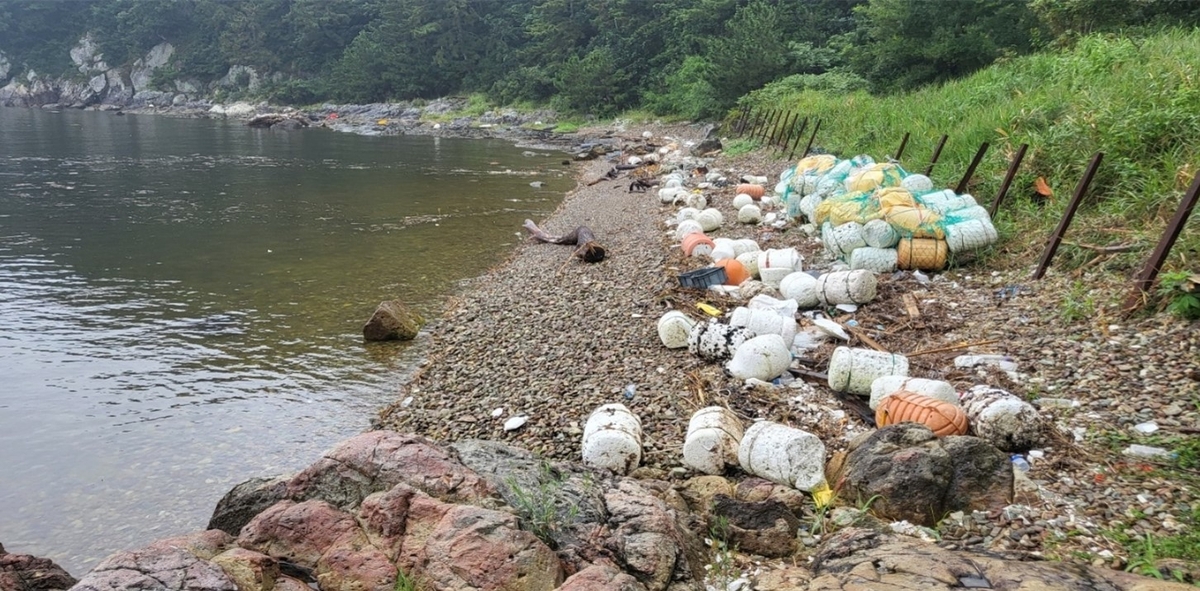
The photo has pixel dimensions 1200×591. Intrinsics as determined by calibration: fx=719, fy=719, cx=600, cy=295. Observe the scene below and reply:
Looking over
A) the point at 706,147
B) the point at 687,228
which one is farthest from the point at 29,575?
the point at 706,147

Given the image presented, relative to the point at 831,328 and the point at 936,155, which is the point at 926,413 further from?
the point at 936,155

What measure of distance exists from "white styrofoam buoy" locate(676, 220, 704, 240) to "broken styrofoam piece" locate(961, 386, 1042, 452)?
7891 millimetres

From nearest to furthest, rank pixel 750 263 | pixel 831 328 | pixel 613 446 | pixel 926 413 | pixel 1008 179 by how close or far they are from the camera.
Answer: pixel 926 413
pixel 613 446
pixel 831 328
pixel 1008 179
pixel 750 263

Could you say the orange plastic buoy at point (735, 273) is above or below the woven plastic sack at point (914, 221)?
below

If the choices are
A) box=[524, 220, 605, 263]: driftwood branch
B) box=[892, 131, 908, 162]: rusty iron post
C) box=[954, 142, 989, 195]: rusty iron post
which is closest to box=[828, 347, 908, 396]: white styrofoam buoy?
box=[954, 142, 989, 195]: rusty iron post

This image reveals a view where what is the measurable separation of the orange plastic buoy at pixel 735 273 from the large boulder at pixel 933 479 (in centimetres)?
496

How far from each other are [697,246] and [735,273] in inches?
75.6

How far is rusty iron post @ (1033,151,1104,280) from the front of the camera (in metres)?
7.32

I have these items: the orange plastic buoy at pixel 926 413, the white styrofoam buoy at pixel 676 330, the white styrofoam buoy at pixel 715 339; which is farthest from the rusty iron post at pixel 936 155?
the orange plastic buoy at pixel 926 413

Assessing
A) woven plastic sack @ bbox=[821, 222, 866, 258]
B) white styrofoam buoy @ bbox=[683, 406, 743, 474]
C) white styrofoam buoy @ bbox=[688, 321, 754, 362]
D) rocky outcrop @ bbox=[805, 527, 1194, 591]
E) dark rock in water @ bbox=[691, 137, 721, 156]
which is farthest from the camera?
dark rock in water @ bbox=[691, 137, 721, 156]

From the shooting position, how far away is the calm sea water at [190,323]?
6297mm

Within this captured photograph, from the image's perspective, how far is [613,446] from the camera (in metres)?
5.12

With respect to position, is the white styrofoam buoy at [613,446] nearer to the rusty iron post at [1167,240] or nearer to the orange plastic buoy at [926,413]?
the orange plastic buoy at [926,413]

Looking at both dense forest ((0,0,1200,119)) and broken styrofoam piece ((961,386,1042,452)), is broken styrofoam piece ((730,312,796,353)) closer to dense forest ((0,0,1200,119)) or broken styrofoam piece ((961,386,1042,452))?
broken styrofoam piece ((961,386,1042,452))
